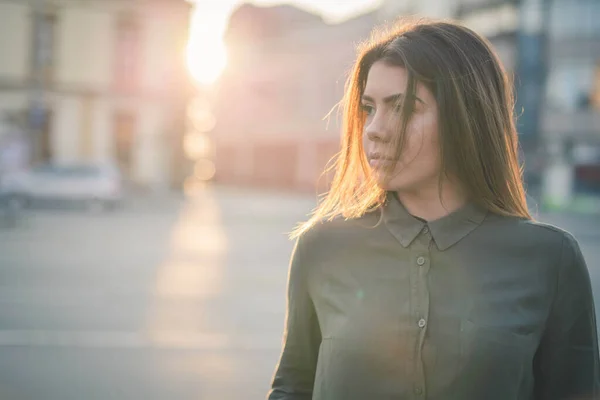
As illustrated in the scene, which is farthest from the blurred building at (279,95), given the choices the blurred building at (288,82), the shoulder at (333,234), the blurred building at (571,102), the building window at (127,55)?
the shoulder at (333,234)

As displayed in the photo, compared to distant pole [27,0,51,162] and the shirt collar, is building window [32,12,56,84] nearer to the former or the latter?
distant pole [27,0,51,162]

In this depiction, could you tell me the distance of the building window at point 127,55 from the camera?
37.1 meters

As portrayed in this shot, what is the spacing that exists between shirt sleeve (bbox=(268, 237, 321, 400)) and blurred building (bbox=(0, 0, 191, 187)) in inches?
1368

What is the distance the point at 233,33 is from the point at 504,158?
203ft

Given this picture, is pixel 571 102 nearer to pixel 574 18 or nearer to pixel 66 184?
pixel 574 18

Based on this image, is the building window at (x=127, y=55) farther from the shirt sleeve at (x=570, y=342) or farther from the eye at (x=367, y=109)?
the shirt sleeve at (x=570, y=342)

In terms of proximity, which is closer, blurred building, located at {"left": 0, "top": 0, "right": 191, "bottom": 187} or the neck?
the neck

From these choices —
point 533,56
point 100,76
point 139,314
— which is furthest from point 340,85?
point 139,314

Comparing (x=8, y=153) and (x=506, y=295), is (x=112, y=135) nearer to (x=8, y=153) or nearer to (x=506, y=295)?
(x=8, y=153)

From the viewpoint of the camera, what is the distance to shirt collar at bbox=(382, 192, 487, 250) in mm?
1854

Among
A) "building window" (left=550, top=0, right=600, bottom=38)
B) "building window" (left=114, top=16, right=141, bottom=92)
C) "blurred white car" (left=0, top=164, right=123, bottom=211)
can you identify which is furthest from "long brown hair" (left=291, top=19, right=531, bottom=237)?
"building window" (left=114, top=16, right=141, bottom=92)

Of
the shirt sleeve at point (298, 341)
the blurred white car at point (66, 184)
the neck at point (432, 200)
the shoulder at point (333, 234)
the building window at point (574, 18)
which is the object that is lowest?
the blurred white car at point (66, 184)

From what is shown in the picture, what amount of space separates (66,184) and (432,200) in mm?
25732

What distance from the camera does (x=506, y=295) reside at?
1809 millimetres
